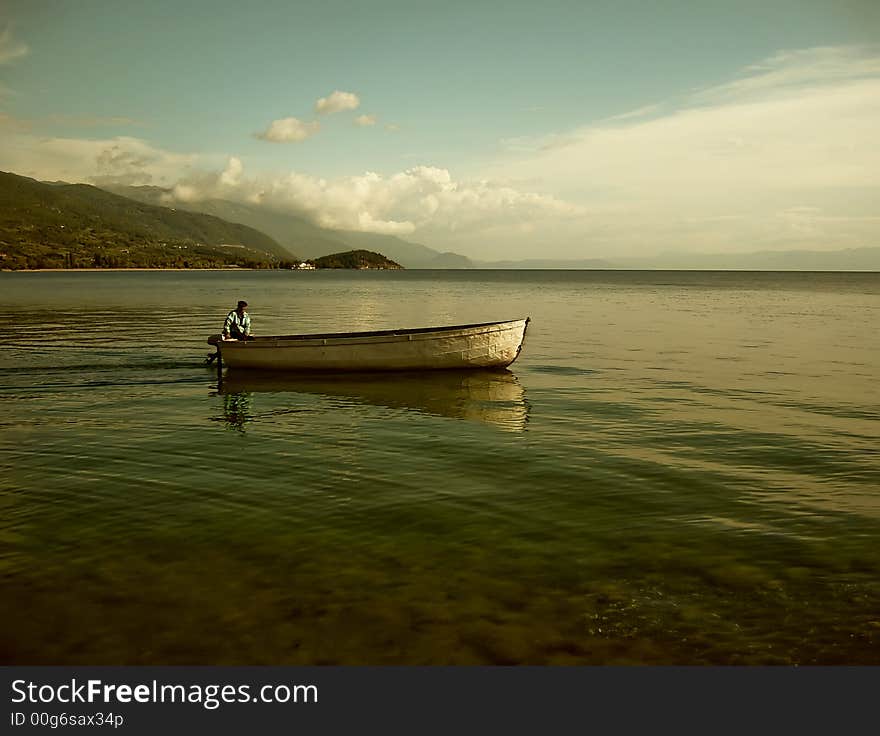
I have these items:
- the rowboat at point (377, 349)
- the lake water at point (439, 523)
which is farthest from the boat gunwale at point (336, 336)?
the lake water at point (439, 523)

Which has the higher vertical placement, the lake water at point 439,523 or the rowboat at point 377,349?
the rowboat at point 377,349

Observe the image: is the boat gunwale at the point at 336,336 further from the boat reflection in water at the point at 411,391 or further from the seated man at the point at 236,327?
the boat reflection in water at the point at 411,391

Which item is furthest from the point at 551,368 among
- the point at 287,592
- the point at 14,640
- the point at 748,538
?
the point at 14,640

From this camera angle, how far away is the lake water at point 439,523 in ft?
25.2

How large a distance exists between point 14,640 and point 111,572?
67.4 inches

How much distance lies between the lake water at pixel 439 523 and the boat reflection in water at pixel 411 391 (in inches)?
7.3

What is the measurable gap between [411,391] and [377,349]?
2787 mm

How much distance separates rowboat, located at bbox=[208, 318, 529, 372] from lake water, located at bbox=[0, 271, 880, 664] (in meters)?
1.38

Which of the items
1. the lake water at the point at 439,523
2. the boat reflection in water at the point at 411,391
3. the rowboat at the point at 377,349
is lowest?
the lake water at the point at 439,523

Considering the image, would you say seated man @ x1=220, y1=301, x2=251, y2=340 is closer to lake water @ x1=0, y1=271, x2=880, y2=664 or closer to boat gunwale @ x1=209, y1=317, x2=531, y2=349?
boat gunwale @ x1=209, y1=317, x2=531, y2=349

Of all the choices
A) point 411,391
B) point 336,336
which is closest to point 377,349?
point 336,336

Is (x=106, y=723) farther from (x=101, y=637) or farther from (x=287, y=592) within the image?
(x=287, y=592)

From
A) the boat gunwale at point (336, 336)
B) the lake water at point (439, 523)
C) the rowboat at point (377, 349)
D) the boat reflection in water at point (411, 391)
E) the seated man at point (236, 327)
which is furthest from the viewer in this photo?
the seated man at point (236, 327)

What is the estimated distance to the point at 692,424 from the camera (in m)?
18.5
